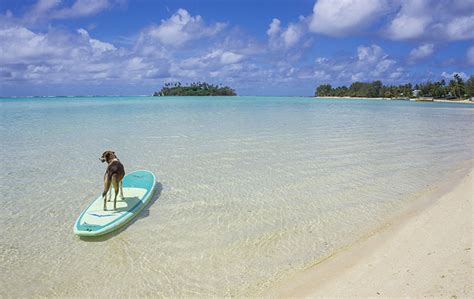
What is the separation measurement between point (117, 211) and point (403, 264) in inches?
198

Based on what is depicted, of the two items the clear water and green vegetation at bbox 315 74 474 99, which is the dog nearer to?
the clear water

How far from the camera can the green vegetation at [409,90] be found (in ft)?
375

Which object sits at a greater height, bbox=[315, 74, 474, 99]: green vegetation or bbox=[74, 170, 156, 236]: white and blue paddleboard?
bbox=[315, 74, 474, 99]: green vegetation

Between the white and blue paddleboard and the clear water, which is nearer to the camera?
the clear water

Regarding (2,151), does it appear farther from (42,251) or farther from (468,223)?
(468,223)

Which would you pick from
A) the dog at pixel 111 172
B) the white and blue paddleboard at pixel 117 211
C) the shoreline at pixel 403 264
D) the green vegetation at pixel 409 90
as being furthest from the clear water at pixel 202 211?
the green vegetation at pixel 409 90

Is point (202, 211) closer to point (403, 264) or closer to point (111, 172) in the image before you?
point (111, 172)

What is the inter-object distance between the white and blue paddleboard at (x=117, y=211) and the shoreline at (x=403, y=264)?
323 cm

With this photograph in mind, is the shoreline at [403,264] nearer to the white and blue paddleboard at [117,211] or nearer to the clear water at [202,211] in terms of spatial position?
the clear water at [202,211]

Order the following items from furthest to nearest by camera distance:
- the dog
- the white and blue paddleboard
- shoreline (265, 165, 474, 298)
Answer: the dog
the white and blue paddleboard
shoreline (265, 165, 474, 298)

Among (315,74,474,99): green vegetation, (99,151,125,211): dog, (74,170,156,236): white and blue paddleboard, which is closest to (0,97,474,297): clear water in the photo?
(74,170,156,236): white and blue paddleboard

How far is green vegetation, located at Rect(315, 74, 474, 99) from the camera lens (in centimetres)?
11431

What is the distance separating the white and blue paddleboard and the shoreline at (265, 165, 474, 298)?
3.23 metres

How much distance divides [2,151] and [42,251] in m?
9.43
